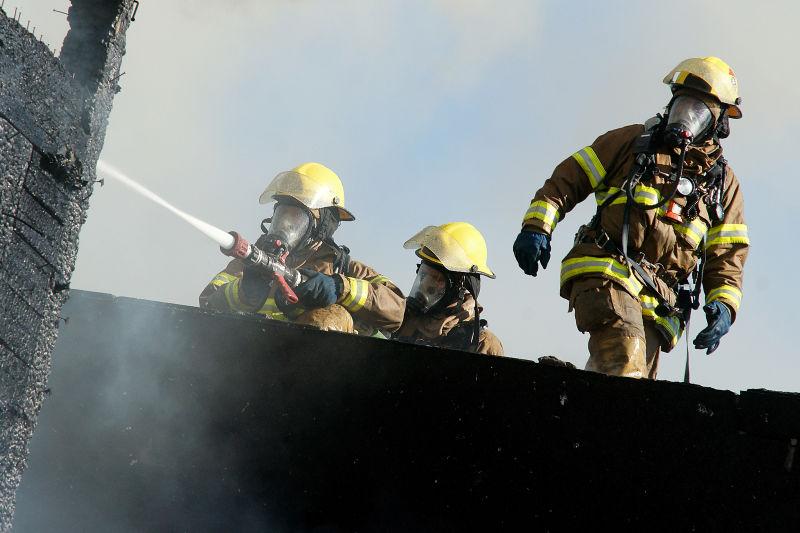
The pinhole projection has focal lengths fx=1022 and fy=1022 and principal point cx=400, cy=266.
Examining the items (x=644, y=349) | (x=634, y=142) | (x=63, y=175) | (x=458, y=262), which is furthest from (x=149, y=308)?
(x=458, y=262)

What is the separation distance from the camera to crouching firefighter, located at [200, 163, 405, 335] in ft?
20.3

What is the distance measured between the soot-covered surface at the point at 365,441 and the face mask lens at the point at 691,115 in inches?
86.9

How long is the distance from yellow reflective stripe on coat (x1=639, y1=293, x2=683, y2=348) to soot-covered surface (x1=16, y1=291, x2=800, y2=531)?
183 cm

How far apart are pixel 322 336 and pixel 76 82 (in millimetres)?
1069

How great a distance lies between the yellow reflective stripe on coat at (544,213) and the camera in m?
4.83

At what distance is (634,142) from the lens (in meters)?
4.96

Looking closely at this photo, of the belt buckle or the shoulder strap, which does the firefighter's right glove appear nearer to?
the belt buckle

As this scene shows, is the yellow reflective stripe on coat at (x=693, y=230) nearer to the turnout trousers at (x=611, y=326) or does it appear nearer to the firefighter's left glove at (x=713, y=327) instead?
the firefighter's left glove at (x=713, y=327)

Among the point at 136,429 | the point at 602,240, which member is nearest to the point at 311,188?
the point at 602,240

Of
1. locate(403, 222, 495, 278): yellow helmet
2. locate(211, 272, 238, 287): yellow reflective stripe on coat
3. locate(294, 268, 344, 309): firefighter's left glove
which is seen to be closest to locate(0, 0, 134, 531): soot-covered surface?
locate(294, 268, 344, 309): firefighter's left glove

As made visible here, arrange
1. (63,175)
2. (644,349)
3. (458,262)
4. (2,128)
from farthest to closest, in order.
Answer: (458,262), (644,349), (63,175), (2,128)

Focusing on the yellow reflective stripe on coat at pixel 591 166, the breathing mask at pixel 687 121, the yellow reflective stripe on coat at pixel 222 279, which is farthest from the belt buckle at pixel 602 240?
the yellow reflective stripe on coat at pixel 222 279

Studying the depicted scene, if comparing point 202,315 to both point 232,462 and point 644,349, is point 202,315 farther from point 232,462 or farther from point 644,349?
point 644,349

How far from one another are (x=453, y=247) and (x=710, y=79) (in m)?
3.02
